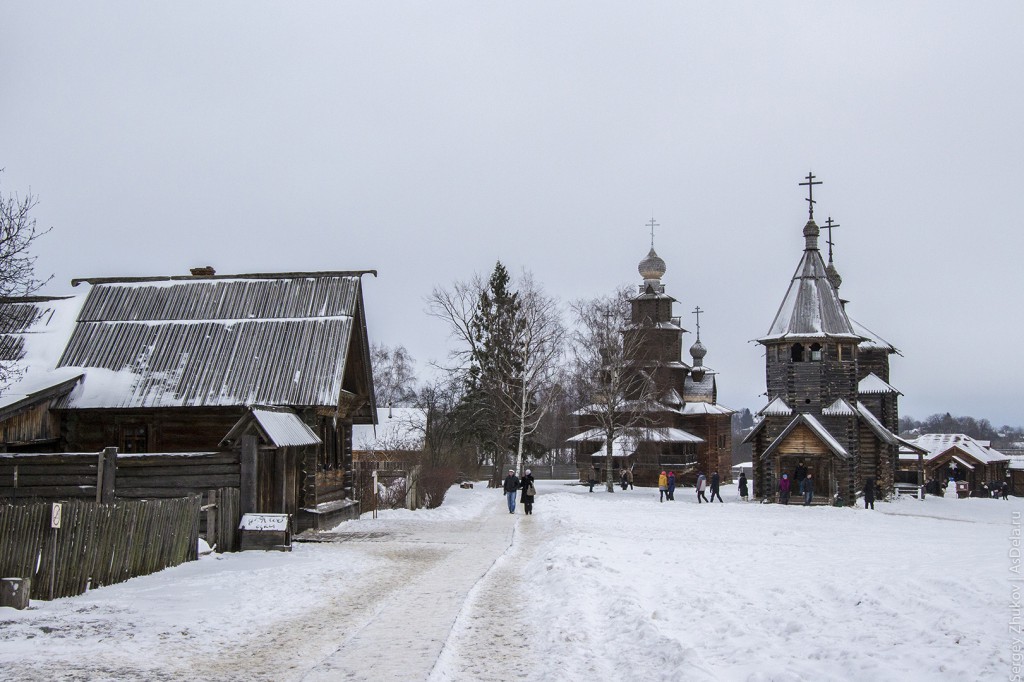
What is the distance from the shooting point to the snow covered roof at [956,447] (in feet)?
204

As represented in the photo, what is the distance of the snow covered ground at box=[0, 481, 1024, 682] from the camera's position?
8578 mm

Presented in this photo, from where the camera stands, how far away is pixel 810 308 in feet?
144

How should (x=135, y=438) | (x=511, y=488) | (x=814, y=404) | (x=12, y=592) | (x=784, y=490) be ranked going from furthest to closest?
(x=814, y=404), (x=784, y=490), (x=511, y=488), (x=135, y=438), (x=12, y=592)

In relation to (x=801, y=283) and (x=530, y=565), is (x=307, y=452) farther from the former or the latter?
(x=801, y=283)

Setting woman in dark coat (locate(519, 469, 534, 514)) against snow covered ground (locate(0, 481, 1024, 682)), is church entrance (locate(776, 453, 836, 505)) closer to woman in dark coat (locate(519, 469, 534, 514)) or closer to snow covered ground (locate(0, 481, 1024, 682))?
woman in dark coat (locate(519, 469, 534, 514))

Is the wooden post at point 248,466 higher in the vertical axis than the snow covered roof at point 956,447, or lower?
lower

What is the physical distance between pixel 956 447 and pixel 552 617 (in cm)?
6066

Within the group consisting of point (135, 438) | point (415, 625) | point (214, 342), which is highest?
point (214, 342)

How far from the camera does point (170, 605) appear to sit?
38.3ft

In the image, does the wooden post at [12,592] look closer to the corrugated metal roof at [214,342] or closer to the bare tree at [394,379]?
the corrugated metal roof at [214,342]

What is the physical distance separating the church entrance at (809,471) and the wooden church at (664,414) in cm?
811

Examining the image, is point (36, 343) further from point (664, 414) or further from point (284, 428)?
point (664, 414)

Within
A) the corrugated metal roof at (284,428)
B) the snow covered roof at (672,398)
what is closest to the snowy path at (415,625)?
the corrugated metal roof at (284,428)

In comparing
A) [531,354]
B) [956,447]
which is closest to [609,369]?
[531,354]
